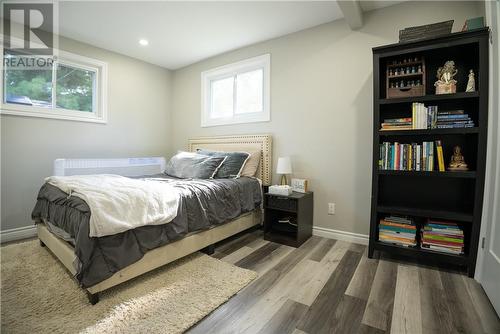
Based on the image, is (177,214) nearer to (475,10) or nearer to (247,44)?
(247,44)

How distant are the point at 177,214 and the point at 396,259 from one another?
6.64 ft

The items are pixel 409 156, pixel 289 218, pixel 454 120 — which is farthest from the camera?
pixel 289 218

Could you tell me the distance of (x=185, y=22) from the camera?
2.67 m

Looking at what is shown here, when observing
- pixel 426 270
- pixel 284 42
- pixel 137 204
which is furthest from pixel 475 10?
pixel 137 204

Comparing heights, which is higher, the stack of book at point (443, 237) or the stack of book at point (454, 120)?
the stack of book at point (454, 120)

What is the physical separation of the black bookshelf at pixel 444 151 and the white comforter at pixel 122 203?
72.2 inches

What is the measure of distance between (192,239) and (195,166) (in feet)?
3.37

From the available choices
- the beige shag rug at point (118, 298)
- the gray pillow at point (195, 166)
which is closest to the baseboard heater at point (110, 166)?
the gray pillow at point (195, 166)

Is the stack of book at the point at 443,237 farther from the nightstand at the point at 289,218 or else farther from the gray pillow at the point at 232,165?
the gray pillow at the point at 232,165

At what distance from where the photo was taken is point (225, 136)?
348 cm

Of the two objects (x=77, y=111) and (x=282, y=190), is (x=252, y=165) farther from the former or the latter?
(x=77, y=111)

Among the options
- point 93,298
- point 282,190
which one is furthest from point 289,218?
point 93,298

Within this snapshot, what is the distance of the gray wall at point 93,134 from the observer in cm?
264

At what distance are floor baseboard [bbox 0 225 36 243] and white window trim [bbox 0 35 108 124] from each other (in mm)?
1327
